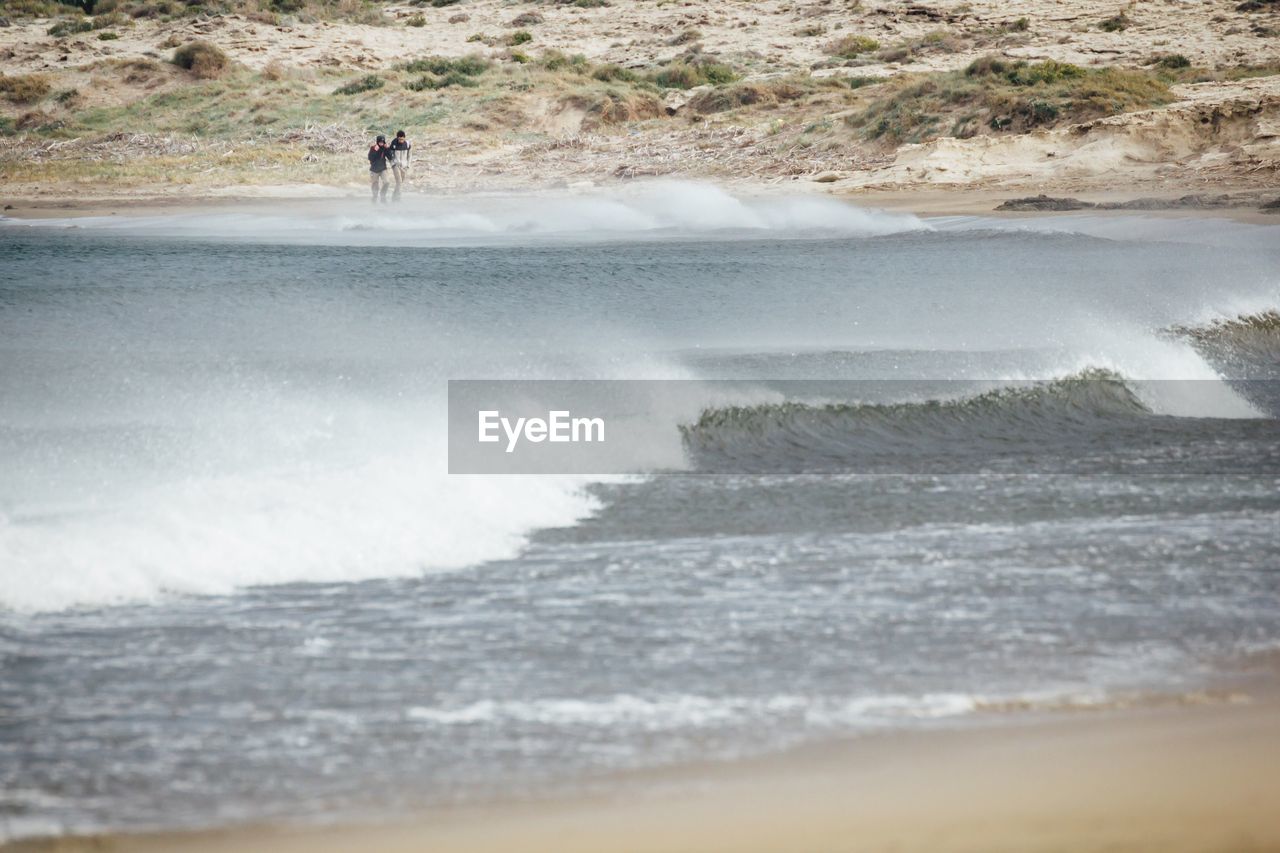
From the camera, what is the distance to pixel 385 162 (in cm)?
3111

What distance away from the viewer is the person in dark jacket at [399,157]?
31062mm

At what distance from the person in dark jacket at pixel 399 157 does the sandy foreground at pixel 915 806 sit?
2764 centimetres

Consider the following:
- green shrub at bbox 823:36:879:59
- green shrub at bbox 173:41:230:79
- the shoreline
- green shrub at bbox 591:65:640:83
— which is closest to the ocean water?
the shoreline

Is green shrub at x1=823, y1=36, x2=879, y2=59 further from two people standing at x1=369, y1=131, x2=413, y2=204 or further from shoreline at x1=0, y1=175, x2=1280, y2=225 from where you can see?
two people standing at x1=369, y1=131, x2=413, y2=204

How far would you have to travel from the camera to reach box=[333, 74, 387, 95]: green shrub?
43.6 meters

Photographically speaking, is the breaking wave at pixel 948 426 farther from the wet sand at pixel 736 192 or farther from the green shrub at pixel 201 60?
the green shrub at pixel 201 60

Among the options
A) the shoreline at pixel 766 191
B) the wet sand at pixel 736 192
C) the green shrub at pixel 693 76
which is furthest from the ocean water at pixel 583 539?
the green shrub at pixel 693 76

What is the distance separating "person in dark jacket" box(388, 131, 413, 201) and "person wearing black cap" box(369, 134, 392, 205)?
0.48 ft

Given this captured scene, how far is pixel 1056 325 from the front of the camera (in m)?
14.9

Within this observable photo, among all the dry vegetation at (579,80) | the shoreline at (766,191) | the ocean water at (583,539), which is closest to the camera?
the ocean water at (583,539)

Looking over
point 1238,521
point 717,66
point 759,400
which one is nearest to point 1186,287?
point 759,400

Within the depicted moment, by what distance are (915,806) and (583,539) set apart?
389cm

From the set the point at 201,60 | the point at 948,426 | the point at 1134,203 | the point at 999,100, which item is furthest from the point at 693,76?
the point at 948,426

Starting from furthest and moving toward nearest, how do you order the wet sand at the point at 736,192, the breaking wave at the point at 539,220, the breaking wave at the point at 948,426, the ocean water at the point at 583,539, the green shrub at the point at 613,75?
the green shrub at the point at 613,75 → the breaking wave at the point at 539,220 → the wet sand at the point at 736,192 → the breaking wave at the point at 948,426 → the ocean water at the point at 583,539
